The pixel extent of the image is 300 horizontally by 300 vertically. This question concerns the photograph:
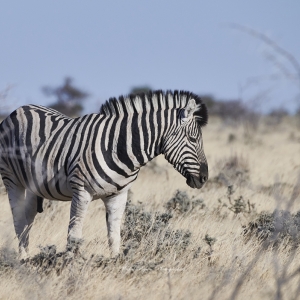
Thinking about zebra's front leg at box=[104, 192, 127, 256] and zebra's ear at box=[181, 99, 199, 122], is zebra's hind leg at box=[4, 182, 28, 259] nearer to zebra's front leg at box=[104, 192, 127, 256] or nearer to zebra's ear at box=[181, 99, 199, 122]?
zebra's front leg at box=[104, 192, 127, 256]

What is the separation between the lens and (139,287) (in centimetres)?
513

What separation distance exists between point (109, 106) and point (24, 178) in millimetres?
1214

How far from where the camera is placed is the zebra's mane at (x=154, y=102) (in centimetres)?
655

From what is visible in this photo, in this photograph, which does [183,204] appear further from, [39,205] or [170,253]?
[170,253]

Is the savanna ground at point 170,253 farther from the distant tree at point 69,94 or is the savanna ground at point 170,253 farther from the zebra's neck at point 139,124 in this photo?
the distant tree at point 69,94

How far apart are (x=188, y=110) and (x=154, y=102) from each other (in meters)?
0.38

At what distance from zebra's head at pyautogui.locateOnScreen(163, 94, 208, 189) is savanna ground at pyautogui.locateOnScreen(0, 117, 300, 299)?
619 mm

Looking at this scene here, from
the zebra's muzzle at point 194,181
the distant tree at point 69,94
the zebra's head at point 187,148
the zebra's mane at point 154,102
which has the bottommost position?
the distant tree at point 69,94

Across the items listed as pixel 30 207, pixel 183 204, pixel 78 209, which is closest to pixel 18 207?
pixel 30 207

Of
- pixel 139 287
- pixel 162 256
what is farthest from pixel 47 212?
pixel 139 287

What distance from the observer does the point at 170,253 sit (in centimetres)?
600

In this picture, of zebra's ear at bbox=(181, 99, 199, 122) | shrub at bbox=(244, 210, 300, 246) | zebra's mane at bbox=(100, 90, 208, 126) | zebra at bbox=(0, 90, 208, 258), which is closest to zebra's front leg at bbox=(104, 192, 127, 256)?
zebra at bbox=(0, 90, 208, 258)

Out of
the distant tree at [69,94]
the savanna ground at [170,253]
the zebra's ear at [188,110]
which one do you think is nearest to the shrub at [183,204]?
the savanna ground at [170,253]

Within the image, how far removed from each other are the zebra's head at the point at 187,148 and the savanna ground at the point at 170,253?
619mm
